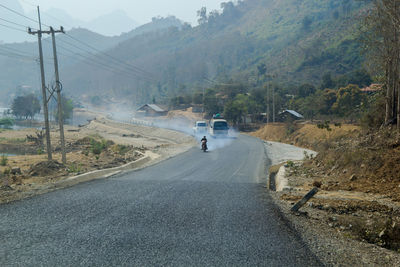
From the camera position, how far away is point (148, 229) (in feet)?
26.5

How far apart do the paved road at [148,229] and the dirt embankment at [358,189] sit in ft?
5.12

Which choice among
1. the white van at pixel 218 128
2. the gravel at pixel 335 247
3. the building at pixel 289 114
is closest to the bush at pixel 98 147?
the white van at pixel 218 128

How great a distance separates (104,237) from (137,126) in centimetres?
7443

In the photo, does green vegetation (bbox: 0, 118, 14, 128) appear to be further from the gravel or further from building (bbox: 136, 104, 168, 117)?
the gravel

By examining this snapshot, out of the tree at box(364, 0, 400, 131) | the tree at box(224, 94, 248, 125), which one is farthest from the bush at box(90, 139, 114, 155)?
the tree at box(224, 94, 248, 125)

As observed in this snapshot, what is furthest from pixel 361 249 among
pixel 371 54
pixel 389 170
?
pixel 371 54

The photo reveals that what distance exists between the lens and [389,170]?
12.7 m

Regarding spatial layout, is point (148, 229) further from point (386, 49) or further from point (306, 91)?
point (306, 91)

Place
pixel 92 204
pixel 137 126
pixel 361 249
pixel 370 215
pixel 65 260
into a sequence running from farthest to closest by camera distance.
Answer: pixel 137 126 < pixel 92 204 < pixel 370 215 < pixel 361 249 < pixel 65 260

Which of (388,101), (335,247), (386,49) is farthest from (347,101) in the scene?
(335,247)

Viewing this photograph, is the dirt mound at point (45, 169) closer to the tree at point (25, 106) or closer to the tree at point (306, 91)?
the tree at point (306, 91)

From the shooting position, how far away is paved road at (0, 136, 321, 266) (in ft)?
21.3

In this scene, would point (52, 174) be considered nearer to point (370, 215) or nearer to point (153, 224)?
point (153, 224)

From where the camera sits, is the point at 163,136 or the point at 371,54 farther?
the point at 163,136
